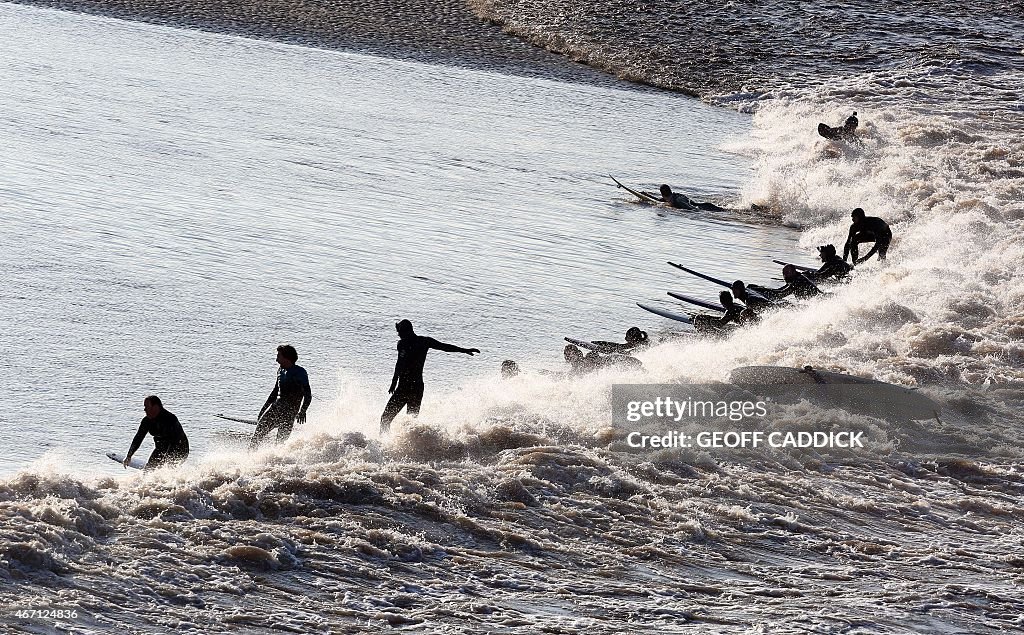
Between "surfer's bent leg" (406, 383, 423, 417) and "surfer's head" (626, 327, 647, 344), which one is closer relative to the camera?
"surfer's bent leg" (406, 383, 423, 417)

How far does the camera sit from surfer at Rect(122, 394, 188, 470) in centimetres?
1436

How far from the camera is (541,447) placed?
15938 mm

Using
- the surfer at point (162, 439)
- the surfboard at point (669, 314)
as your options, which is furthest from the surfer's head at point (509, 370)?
the surfer at point (162, 439)

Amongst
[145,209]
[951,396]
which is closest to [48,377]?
[145,209]

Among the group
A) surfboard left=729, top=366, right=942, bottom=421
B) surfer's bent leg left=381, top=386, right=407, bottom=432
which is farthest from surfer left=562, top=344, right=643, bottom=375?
surfer's bent leg left=381, top=386, right=407, bottom=432

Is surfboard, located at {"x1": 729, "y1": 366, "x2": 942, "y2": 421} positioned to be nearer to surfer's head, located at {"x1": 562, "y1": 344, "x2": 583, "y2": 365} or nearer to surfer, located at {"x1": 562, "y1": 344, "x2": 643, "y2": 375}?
surfer, located at {"x1": 562, "y1": 344, "x2": 643, "y2": 375}

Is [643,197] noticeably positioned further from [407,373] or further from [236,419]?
[236,419]

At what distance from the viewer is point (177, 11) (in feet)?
162

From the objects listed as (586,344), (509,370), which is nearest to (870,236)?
(586,344)

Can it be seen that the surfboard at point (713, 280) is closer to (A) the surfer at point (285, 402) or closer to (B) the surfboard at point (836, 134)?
(A) the surfer at point (285, 402)

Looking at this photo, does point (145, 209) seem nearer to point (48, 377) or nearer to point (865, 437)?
point (48, 377)

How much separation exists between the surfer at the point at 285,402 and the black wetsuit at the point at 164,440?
1.11 metres

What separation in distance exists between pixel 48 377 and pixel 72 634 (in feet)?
24.1

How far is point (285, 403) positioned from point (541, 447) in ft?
10.5
